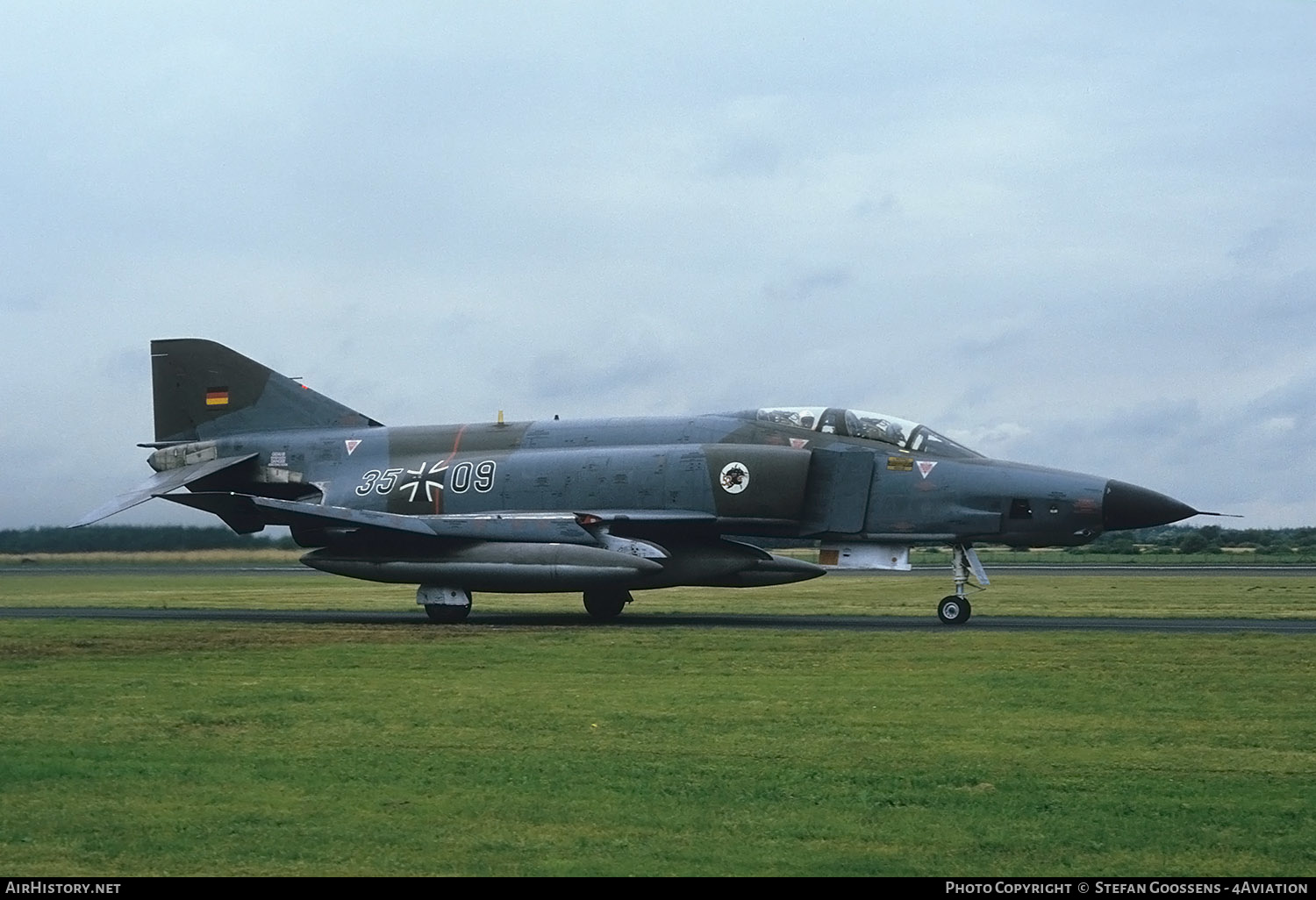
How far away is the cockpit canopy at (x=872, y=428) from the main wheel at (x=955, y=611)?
2158 mm

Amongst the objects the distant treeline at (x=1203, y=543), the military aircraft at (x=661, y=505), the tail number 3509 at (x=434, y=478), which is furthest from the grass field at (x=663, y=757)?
the distant treeline at (x=1203, y=543)

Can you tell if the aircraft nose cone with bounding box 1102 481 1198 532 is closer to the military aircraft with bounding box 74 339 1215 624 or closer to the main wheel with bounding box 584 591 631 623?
the military aircraft with bounding box 74 339 1215 624

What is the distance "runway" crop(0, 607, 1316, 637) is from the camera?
1802 centimetres

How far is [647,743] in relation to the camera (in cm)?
905

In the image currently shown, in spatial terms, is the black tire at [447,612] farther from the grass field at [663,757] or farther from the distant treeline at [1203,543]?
the distant treeline at [1203,543]

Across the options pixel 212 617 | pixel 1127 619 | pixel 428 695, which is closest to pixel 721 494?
pixel 1127 619

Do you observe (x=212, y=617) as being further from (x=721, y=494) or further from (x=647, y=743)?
(x=647, y=743)

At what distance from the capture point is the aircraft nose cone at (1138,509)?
733 inches

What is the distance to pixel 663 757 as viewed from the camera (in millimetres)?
8594

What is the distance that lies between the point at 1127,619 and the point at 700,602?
903 cm

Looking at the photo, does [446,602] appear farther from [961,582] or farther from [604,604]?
[961,582]

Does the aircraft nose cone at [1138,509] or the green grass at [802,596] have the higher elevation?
the aircraft nose cone at [1138,509]

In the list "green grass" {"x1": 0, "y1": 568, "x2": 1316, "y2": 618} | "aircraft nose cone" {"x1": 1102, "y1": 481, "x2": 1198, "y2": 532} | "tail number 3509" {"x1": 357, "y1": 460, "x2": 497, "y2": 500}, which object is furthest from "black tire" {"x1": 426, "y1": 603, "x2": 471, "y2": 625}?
"aircraft nose cone" {"x1": 1102, "y1": 481, "x2": 1198, "y2": 532}

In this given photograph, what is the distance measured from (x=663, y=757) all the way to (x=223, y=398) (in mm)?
18833
